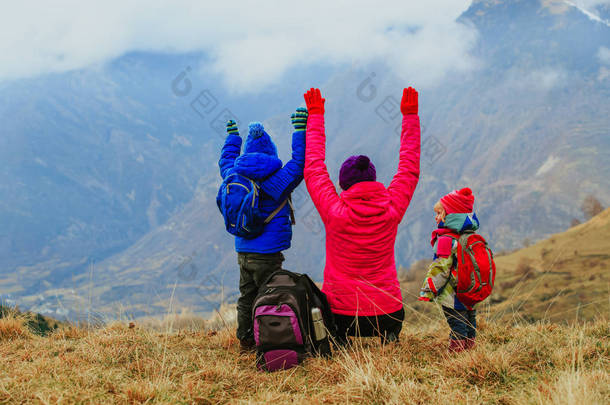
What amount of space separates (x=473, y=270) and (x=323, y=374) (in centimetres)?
167

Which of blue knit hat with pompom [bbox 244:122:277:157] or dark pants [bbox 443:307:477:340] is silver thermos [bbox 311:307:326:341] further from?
blue knit hat with pompom [bbox 244:122:277:157]

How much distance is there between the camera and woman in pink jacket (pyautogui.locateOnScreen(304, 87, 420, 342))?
430 centimetres

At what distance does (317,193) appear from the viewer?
14.7 feet

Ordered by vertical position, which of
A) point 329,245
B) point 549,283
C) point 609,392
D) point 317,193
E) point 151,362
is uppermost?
point 317,193

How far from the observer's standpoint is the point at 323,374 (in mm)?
3783

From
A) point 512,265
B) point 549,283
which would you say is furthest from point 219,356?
point 512,265

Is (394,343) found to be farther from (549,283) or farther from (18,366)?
(549,283)

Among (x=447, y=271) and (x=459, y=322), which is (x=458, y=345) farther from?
(x=447, y=271)

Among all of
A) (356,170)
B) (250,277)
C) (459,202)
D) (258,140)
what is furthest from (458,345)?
(258,140)

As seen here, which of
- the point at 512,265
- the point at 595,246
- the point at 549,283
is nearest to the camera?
the point at 549,283

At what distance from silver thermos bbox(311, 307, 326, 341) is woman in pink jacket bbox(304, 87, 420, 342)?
1.04 ft

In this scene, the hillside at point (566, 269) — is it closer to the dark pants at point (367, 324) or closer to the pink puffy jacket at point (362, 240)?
the dark pants at point (367, 324)

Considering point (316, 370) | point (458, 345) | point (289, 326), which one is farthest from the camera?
point (458, 345)

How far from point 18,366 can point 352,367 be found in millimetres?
2868
